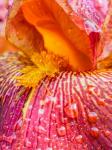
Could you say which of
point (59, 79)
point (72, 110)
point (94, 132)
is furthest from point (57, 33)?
point (94, 132)

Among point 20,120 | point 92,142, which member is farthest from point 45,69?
point 92,142

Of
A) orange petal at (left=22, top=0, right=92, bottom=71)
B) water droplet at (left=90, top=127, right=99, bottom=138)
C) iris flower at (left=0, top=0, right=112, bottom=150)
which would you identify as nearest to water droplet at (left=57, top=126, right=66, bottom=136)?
iris flower at (left=0, top=0, right=112, bottom=150)

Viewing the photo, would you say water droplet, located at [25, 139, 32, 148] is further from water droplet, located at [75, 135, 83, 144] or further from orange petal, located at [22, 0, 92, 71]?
orange petal, located at [22, 0, 92, 71]

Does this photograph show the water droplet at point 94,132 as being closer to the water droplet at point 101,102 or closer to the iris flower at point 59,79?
the iris flower at point 59,79

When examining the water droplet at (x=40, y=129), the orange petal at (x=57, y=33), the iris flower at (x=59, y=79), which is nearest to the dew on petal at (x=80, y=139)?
the iris flower at (x=59, y=79)

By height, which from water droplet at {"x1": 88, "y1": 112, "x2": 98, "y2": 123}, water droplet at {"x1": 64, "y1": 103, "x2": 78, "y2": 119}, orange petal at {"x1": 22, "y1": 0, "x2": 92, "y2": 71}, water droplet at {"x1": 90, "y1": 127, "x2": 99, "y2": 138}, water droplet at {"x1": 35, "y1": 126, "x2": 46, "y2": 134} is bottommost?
Answer: water droplet at {"x1": 90, "y1": 127, "x2": 99, "y2": 138}

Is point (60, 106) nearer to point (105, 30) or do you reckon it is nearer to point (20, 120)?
point (20, 120)

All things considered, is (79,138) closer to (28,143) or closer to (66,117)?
(66,117)
